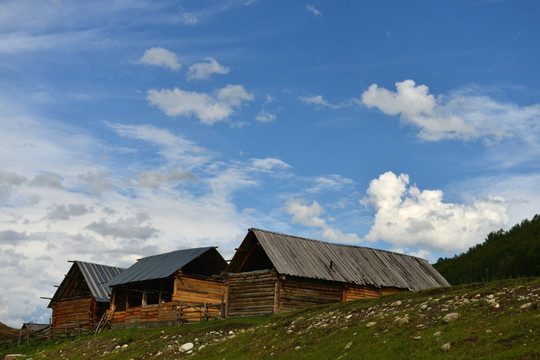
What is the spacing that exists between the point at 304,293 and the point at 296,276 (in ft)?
3.96

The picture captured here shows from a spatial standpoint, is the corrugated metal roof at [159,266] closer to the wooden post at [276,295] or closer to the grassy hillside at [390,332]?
the wooden post at [276,295]

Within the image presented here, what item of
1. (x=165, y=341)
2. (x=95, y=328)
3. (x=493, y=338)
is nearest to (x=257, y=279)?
(x=165, y=341)

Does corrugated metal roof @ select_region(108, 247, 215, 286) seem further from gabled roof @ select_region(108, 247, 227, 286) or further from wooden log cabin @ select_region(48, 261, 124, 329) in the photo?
wooden log cabin @ select_region(48, 261, 124, 329)

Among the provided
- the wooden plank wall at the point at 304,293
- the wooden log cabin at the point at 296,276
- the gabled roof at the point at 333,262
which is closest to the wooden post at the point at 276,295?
the wooden log cabin at the point at 296,276

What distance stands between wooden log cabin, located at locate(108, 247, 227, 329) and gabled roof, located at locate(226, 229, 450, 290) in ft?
14.7

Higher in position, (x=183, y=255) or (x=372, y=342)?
(x=183, y=255)

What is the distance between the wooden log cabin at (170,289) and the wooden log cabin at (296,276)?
2.26 meters

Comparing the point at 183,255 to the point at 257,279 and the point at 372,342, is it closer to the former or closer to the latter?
the point at 257,279

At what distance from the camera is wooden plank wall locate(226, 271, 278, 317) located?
3241 centimetres

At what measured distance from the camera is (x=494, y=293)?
19891mm

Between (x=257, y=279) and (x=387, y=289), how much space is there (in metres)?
8.68

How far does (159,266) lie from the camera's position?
4112 centimetres

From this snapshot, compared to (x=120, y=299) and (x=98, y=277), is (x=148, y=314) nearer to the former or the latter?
(x=120, y=299)

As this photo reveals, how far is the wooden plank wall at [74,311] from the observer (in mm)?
44938
